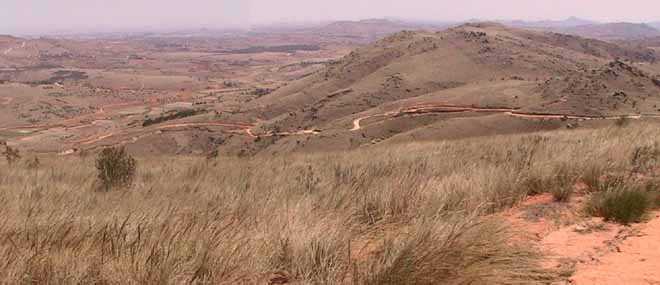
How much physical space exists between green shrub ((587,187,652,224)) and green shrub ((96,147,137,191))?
844 centimetres

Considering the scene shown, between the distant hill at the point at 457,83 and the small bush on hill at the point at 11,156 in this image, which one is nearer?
the small bush on hill at the point at 11,156

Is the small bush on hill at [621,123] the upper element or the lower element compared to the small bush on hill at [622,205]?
lower

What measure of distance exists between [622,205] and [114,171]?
32.1 ft

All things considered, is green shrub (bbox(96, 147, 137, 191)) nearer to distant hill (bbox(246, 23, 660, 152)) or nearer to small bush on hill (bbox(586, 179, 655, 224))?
small bush on hill (bbox(586, 179, 655, 224))

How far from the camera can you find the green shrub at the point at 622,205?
5289 mm

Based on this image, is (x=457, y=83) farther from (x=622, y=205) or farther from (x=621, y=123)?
(x=622, y=205)

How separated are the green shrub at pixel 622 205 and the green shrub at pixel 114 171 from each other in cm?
844

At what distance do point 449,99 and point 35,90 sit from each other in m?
141

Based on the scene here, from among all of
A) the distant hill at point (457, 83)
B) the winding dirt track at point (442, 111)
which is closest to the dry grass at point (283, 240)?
the distant hill at point (457, 83)

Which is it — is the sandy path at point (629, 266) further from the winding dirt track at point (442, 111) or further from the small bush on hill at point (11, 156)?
the winding dirt track at point (442, 111)

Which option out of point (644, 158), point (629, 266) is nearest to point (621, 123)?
point (644, 158)

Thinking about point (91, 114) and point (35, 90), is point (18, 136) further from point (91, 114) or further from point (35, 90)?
point (35, 90)

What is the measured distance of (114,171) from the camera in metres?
10.9

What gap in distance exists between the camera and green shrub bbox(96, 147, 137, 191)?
1028 centimetres
